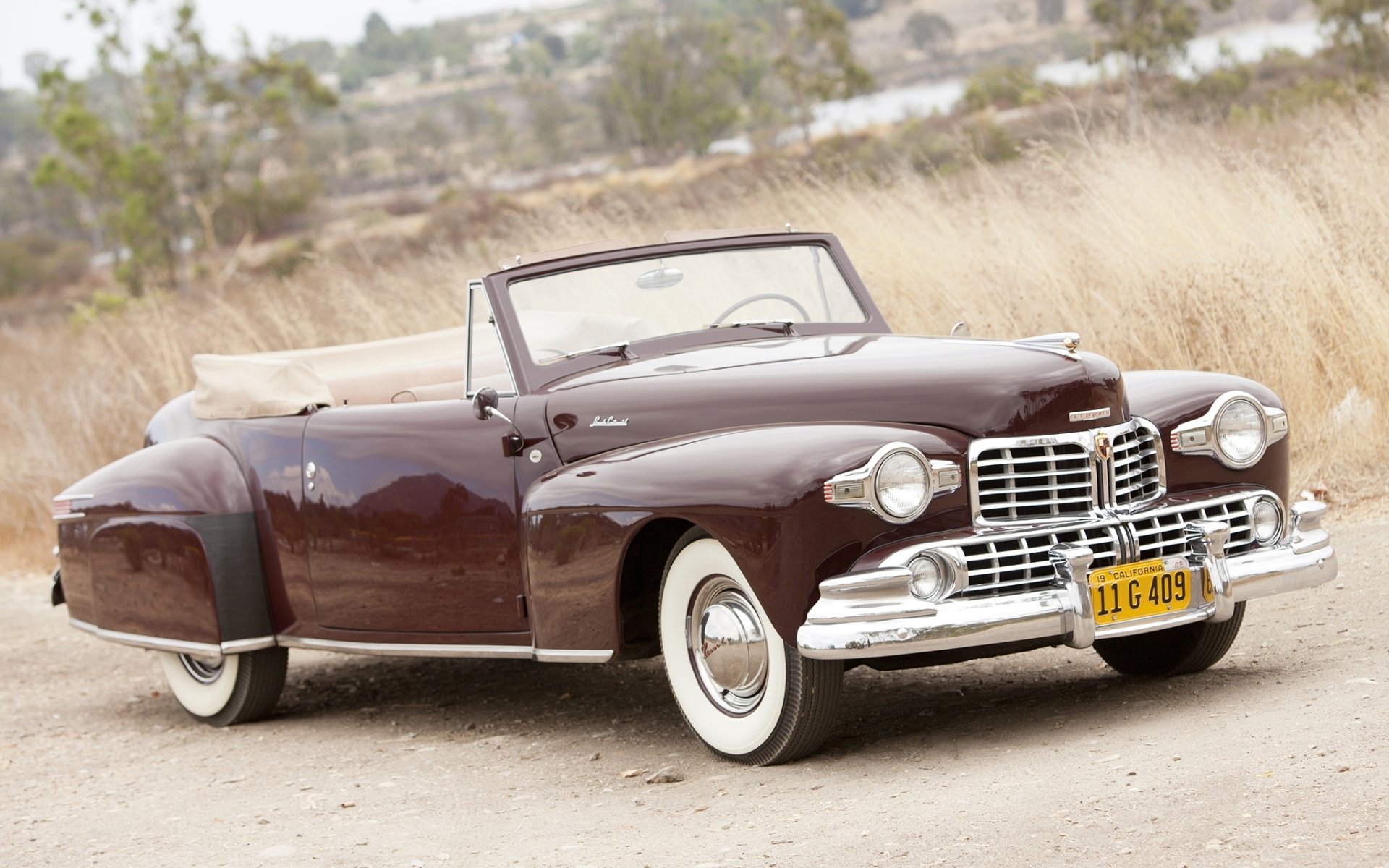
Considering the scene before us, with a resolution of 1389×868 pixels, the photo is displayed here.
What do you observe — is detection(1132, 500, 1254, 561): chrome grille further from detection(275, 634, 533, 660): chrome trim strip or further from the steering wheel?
detection(275, 634, 533, 660): chrome trim strip

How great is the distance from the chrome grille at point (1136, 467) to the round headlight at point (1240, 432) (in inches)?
9.7

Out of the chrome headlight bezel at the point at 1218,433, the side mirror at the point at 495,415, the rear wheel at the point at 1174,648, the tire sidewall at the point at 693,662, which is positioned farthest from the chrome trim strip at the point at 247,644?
the chrome headlight bezel at the point at 1218,433

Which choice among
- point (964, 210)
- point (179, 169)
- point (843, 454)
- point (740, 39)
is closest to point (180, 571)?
point (843, 454)

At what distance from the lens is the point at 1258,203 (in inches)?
358

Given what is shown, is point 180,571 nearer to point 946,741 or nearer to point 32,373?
point 946,741

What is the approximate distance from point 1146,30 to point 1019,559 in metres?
21.2

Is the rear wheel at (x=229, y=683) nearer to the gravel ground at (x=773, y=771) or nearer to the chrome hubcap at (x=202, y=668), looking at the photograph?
the chrome hubcap at (x=202, y=668)

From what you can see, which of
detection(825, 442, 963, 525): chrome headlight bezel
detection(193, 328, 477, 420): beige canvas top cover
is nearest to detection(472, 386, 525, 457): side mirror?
detection(193, 328, 477, 420): beige canvas top cover

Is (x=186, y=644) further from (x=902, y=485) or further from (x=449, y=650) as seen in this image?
(x=902, y=485)

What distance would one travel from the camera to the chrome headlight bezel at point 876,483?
4.14 metres

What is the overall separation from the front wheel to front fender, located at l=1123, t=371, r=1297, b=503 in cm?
131

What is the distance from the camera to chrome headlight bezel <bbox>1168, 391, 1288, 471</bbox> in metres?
4.81

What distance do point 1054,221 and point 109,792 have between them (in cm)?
687

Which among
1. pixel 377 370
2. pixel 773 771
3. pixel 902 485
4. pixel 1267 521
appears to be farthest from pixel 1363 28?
pixel 773 771
